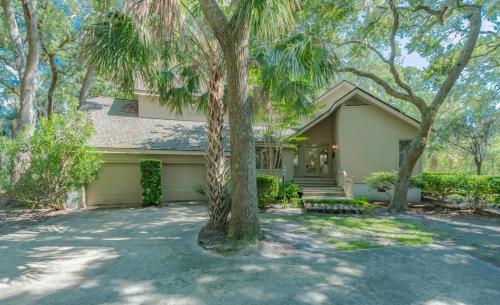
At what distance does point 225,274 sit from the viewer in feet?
14.4

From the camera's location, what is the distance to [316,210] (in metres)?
10.2

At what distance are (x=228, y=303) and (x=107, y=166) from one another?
10.9 metres

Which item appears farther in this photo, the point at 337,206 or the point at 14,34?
the point at 14,34

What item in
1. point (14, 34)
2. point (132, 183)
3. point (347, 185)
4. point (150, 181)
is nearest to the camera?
point (150, 181)

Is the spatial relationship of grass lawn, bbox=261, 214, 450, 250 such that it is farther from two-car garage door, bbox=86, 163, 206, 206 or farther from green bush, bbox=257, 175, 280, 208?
two-car garage door, bbox=86, 163, 206, 206

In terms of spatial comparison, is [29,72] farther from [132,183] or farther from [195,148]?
[195,148]

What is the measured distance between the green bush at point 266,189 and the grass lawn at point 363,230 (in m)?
1.49

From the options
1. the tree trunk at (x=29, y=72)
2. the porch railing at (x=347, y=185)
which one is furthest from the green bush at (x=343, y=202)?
the tree trunk at (x=29, y=72)

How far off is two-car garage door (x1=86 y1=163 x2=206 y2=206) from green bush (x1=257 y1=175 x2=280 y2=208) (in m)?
3.94

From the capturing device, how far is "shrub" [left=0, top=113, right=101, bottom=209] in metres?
8.97

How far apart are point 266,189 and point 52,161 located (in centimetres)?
829

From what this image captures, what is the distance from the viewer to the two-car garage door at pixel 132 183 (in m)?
11.9

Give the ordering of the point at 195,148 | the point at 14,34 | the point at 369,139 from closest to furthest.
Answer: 1. the point at 14,34
2. the point at 195,148
3. the point at 369,139

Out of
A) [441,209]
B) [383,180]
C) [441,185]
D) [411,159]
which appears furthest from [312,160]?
[441,209]
